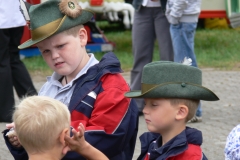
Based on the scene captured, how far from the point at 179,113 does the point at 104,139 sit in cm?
40

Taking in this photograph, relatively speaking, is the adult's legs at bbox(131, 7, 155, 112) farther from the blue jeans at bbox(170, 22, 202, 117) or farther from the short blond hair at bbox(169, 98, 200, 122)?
the short blond hair at bbox(169, 98, 200, 122)

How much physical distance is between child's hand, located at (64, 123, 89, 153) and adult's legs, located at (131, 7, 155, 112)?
3.92 m

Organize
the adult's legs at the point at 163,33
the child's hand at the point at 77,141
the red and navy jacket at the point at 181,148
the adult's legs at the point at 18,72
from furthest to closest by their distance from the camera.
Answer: the adult's legs at the point at 18,72 < the adult's legs at the point at 163,33 < the red and navy jacket at the point at 181,148 < the child's hand at the point at 77,141

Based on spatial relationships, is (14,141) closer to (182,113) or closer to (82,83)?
(82,83)

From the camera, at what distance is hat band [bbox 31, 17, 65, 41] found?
10.7ft

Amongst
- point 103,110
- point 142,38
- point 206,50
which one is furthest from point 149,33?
point 206,50

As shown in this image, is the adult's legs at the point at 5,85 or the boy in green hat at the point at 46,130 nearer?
the boy in green hat at the point at 46,130

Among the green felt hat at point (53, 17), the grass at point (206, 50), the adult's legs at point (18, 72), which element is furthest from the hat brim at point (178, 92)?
the grass at point (206, 50)

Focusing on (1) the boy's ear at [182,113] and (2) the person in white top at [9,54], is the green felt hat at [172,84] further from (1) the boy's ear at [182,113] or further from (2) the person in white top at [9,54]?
(2) the person in white top at [9,54]

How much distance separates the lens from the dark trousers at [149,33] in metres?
6.58

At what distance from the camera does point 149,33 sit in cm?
665

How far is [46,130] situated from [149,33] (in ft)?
13.2

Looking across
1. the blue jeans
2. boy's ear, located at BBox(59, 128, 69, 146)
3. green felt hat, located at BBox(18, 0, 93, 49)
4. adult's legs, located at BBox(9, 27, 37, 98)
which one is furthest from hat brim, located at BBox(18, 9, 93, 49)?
adult's legs, located at BBox(9, 27, 37, 98)

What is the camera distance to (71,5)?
3330mm
